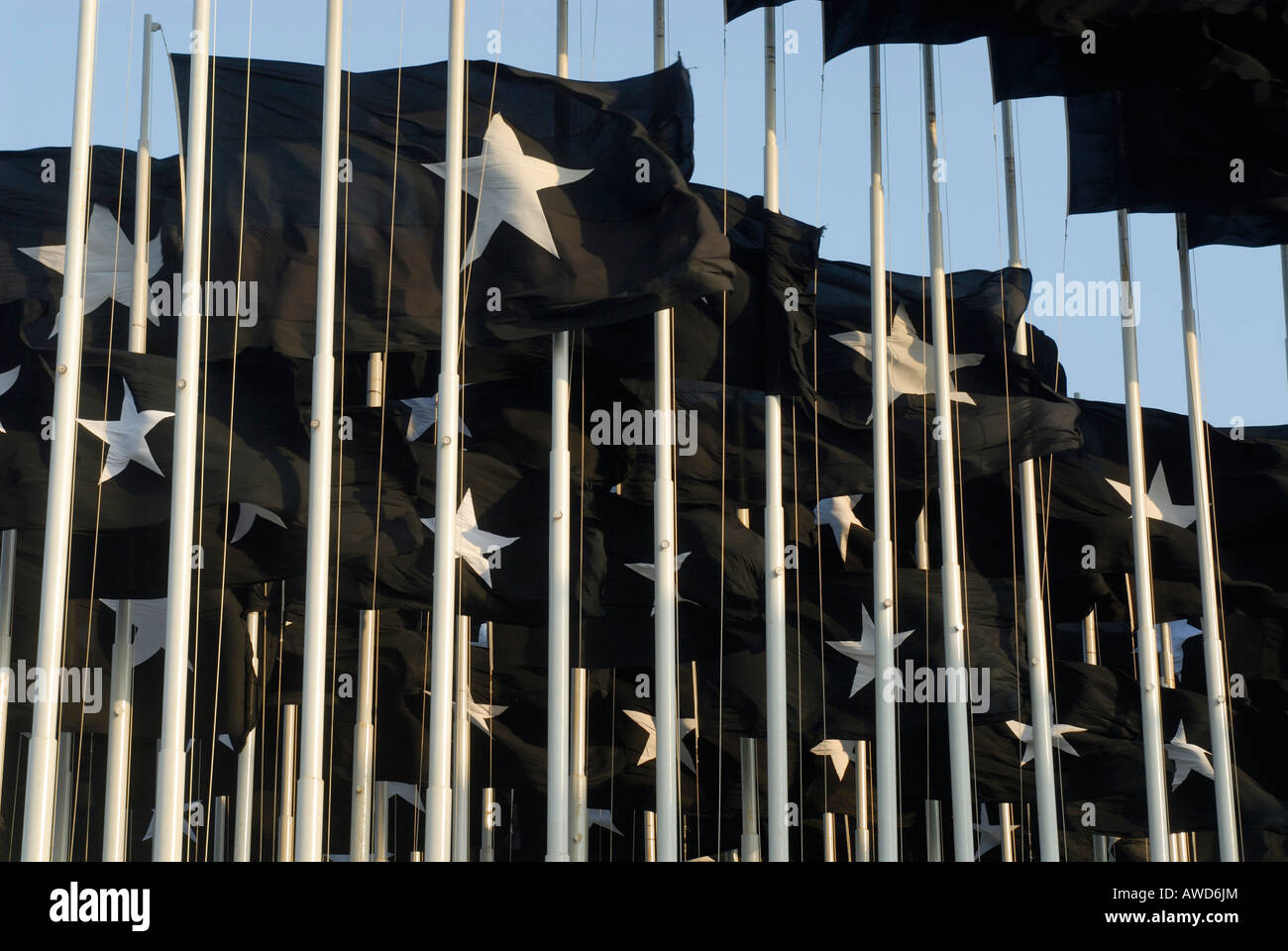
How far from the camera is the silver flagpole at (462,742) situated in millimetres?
26219

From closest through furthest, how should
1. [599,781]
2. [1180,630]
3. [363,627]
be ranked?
[363,627] → [599,781] → [1180,630]

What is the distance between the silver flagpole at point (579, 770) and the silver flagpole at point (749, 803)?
128 inches

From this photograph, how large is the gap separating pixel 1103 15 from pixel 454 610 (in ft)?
39.6

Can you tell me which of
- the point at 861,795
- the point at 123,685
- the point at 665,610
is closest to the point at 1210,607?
the point at 861,795

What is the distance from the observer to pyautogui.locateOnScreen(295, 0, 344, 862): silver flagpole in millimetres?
19953

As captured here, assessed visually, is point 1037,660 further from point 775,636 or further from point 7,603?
point 7,603

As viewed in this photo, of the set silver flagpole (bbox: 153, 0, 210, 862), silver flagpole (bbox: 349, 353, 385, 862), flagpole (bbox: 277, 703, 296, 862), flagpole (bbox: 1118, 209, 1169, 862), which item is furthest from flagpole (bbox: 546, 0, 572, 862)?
flagpole (bbox: 1118, 209, 1169, 862)

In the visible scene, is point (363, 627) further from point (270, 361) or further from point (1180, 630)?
point (1180, 630)

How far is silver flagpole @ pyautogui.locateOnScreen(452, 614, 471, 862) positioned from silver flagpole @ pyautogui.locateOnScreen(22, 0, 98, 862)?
7130mm

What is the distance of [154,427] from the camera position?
2212 cm

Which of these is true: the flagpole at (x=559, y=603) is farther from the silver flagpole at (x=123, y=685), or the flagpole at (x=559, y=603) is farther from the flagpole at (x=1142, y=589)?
the flagpole at (x=1142, y=589)

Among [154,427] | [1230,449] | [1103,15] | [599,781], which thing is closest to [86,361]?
[154,427]

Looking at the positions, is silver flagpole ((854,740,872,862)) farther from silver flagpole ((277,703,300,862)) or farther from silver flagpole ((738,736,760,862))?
silver flagpole ((277,703,300,862))
